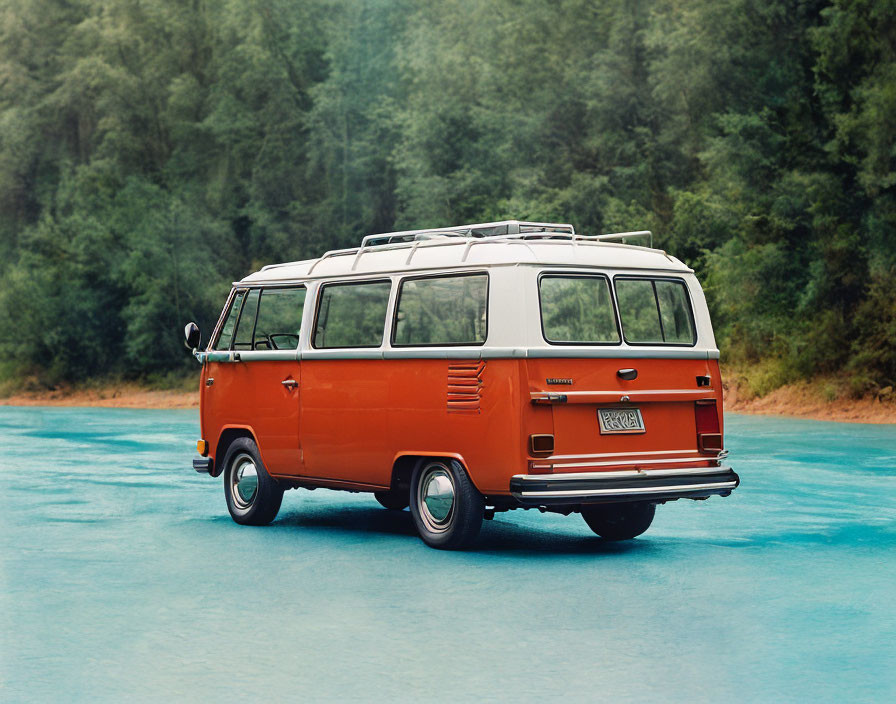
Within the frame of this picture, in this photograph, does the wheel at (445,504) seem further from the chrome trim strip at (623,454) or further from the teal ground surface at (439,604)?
the chrome trim strip at (623,454)

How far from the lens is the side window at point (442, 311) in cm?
1039

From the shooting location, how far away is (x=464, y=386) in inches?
408

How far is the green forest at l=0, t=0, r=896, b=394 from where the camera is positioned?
33344mm

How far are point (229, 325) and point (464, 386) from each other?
353 cm

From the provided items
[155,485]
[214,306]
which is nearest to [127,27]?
[214,306]

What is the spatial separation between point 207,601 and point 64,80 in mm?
53759

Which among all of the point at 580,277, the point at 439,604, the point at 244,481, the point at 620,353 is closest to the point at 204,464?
the point at 244,481

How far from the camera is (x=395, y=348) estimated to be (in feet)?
36.2

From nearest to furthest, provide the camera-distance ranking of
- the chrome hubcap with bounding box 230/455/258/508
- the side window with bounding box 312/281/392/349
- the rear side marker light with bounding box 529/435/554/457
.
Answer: the rear side marker light with bounding box 529/435/554/457 < the side window with bounding box 312/281/392/349 < the chrome hubcap with bounding box 230/455/258/508

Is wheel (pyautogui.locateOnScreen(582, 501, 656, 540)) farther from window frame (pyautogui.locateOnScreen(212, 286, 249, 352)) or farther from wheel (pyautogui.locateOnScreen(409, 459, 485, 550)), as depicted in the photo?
window frame (pyautogui.locateOnScreen(212, 286, 249, 352))

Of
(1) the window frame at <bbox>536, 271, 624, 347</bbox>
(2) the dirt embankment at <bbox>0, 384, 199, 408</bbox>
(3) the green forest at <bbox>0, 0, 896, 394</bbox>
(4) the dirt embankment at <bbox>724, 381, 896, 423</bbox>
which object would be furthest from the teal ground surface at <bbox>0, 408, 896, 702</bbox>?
(2) the dirt embankment at <bbox>0, 384, 199, 408</bbox>

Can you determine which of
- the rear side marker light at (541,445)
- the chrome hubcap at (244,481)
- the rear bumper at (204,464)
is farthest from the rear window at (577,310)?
A: the rear bumper at (204,464)

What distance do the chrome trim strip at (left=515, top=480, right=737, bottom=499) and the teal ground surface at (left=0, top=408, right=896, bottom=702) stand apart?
500mm

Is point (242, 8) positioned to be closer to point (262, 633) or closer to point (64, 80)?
point (64, 80)
